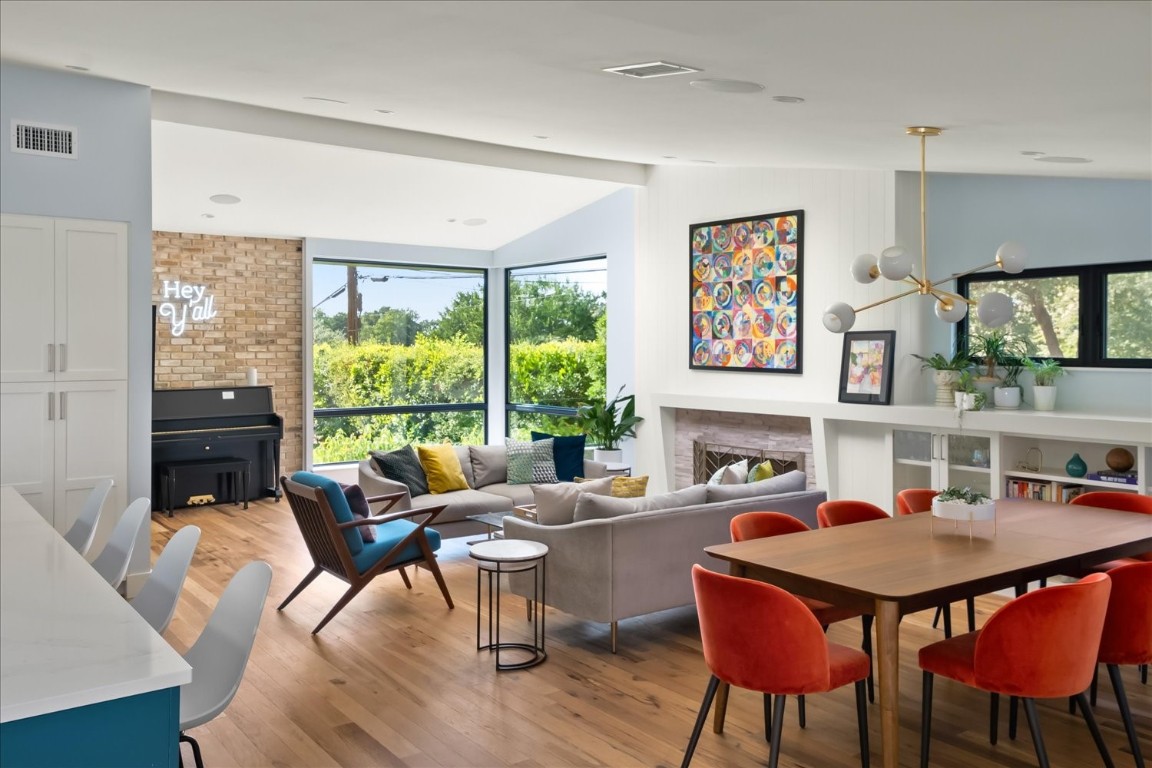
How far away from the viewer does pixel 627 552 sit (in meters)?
5.18

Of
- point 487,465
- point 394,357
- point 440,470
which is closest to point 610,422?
point 487,465

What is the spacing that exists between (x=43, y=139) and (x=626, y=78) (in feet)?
12.1

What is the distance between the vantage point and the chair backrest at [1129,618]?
3711mm

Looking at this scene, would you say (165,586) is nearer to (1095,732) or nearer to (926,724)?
(926,724)

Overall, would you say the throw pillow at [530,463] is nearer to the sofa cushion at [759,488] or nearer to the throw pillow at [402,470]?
the throw pillow at [402,470]

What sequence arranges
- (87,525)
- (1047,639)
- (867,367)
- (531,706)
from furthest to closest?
(867,367) → (87,525) → (531,706) → (1047,639)

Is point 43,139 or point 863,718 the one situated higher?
point 43,139

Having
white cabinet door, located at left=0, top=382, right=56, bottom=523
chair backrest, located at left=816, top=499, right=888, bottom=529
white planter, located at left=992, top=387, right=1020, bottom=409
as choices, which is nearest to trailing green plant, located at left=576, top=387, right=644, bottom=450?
white planter, located at left=992, top=387, right=1020, bottom=409

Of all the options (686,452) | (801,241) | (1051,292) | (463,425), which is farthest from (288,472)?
(1051,292)

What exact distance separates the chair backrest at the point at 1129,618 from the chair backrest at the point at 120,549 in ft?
12.7

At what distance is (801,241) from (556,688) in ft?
15.1

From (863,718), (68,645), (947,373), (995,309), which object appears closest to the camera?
(68,645)

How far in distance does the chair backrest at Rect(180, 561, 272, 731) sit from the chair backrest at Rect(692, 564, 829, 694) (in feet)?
5.11

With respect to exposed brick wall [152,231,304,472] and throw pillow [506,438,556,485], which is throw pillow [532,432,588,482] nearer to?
throw pillow [506,438,556,485]
